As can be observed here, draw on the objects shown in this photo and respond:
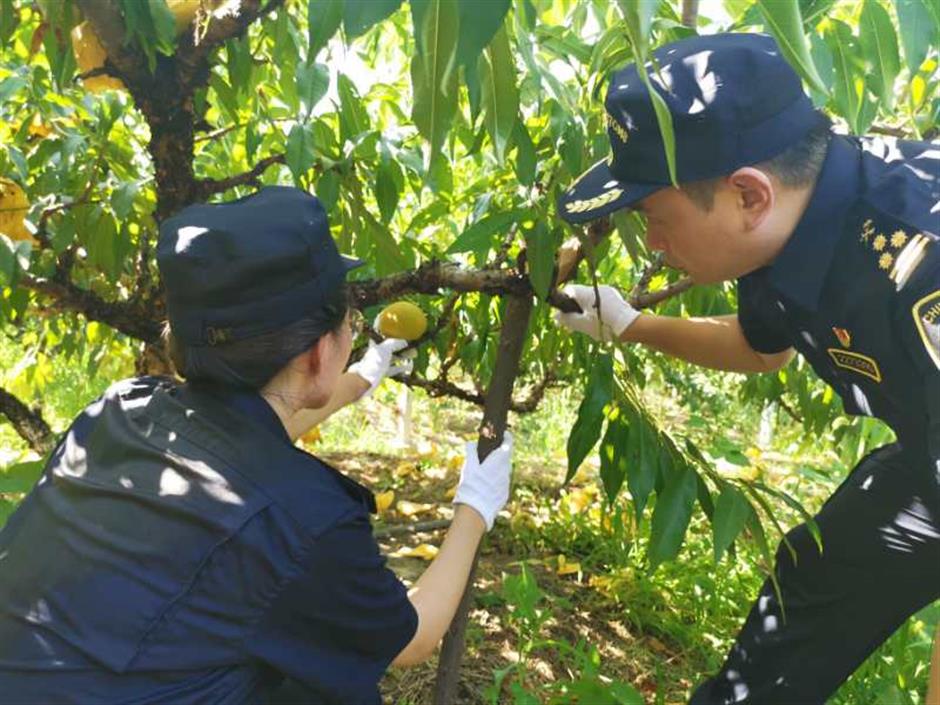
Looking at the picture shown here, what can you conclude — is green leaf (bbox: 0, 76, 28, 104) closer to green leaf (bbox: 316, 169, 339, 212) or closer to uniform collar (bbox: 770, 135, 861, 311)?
green leaf (bbox: 316, 169, 339, 212)

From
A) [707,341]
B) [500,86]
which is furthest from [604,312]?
[500,86]

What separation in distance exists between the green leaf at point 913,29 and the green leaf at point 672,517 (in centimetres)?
84

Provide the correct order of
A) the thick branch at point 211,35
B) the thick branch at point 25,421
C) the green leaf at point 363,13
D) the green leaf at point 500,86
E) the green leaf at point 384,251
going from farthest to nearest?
the thick branch at point 25,421
the green leaf at point 384,251
the thick branch at point 211,35
the green leaf at point 500,86
the green leaf at point 363,13

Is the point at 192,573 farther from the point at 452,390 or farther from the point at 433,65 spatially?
the point at 452,390

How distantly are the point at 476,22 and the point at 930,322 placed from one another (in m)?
1.02

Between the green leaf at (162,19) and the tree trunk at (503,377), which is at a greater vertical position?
the green leaf at (162,19)

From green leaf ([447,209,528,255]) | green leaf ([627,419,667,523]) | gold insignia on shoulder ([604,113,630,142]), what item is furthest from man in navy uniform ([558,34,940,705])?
green leaf ([627,419,667,523])

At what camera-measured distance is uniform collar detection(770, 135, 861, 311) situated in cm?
158

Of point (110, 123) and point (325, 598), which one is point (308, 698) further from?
point (110, 123)

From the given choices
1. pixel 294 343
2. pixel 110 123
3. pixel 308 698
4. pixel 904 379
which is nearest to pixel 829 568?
pixel 904 379

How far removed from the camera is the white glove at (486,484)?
5.54 feet

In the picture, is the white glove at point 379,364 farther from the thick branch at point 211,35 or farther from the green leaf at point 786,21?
the green leaf at point 786,21

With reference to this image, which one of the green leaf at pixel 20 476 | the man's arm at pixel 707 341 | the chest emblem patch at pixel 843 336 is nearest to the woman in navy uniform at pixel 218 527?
the green leaf at pixel 20 476

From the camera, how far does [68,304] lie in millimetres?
1995
